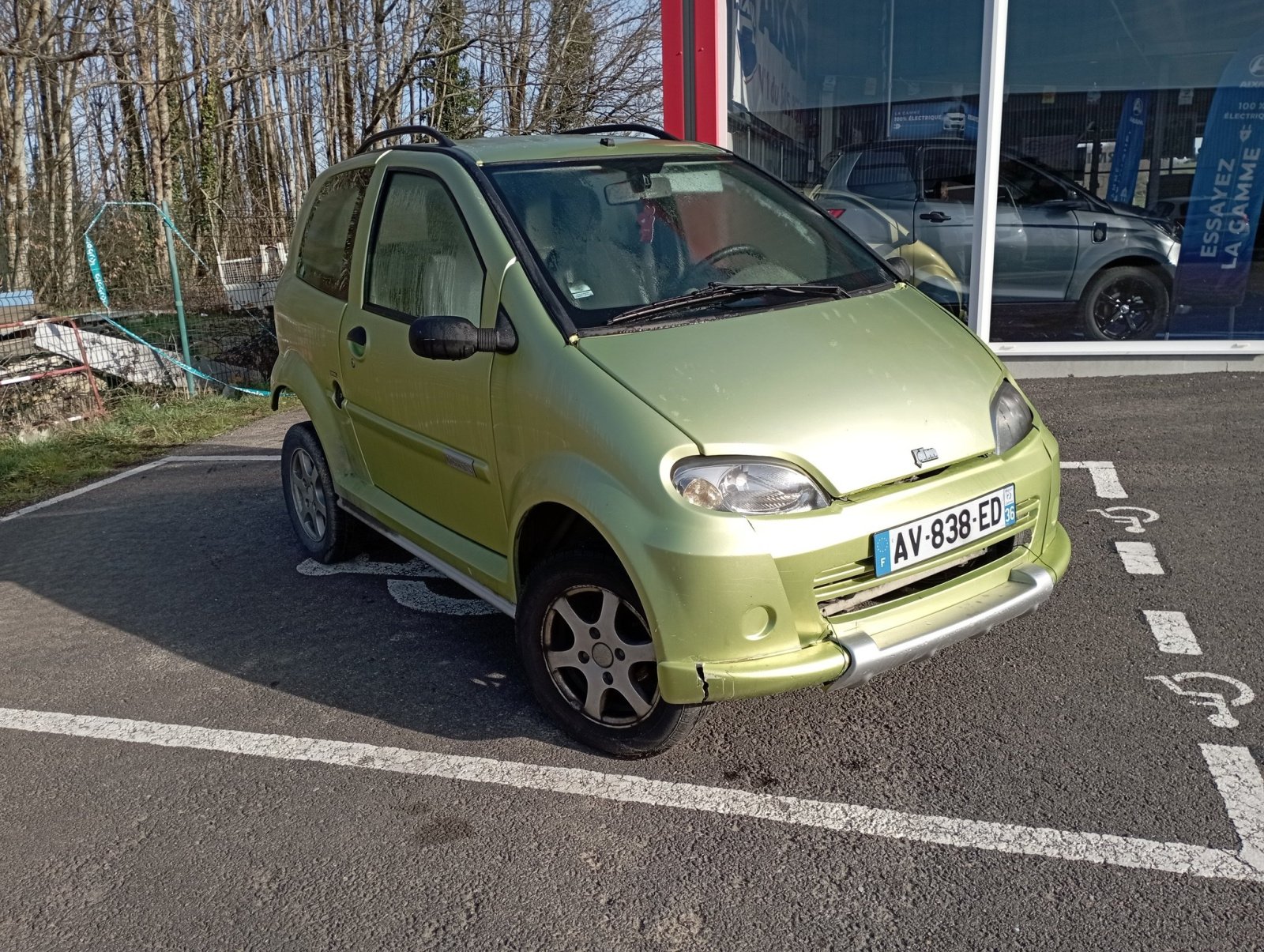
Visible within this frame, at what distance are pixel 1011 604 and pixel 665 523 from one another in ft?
3.50

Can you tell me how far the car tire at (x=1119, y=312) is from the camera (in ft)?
27.1

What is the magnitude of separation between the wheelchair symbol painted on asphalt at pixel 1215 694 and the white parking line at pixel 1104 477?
196 cm

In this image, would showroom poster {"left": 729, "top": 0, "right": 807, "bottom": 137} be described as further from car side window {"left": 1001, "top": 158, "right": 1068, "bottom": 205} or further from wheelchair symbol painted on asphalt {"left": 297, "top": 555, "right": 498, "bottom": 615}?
wheelchair symbol painted on asphalt {"left": 297, "top": 555, "right": 498, "bottom": 615}

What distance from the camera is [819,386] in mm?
3166

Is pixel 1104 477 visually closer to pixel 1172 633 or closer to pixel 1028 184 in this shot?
pixel 1172 633

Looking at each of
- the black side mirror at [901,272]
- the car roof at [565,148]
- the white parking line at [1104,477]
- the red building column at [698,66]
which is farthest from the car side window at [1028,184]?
the car roof at [565,148]

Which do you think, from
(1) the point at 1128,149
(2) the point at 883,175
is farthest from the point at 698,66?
(1) the point at 1128,149

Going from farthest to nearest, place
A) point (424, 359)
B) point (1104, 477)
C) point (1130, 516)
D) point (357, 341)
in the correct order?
1. point (1104, 477)
2. point (1130, 516)
3. point (357, 341)
4. point (424, 359)

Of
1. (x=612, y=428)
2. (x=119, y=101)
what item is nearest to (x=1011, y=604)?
(x=612, y=428)

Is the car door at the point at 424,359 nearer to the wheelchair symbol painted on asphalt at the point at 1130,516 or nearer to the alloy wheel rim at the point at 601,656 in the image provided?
the alloy wheel rim at the point at 601,656

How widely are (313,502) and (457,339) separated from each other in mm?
2145

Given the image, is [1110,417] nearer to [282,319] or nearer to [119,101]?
[282,319]

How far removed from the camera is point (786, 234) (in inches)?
163

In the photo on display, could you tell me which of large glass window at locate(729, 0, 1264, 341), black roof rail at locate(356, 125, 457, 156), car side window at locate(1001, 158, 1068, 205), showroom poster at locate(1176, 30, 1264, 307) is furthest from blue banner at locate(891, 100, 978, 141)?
black roof rail at locate(356, 125, 457, 156)
